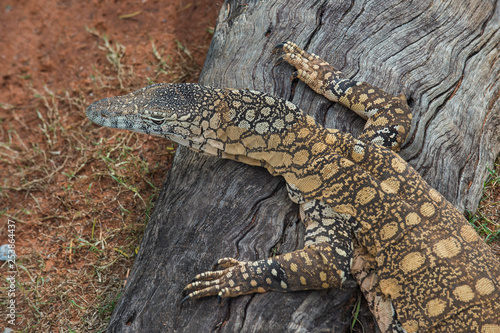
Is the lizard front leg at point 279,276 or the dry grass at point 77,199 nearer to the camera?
the lizard front leg at point 279,276

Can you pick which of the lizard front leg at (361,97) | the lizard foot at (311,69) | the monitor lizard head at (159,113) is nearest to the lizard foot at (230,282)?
the monitor lizard head at (159,113)

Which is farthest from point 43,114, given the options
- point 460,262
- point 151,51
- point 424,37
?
point 460,262

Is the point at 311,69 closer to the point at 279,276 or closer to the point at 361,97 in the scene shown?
the point at 361,97

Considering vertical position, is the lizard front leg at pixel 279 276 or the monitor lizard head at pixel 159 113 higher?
the monitor lizard head at pixel 159 113

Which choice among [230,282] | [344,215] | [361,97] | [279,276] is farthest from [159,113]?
[361,97]

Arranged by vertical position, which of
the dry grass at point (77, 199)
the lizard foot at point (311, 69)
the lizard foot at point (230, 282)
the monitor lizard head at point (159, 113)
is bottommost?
the dry grass at point (77, 199)

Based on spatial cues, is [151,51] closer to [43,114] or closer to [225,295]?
[43,114]

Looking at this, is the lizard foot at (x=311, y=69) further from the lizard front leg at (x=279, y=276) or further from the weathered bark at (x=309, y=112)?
the lizard front leg at (x=279, y=276)
